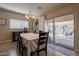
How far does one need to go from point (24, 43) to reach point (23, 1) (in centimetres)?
97

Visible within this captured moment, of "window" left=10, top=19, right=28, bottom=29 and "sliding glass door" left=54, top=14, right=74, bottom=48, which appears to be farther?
"window" left=10, top=19, right=28, bottom=29

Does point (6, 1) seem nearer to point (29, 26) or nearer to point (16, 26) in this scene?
point (16, 26)

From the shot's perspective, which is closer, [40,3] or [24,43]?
[40,3]

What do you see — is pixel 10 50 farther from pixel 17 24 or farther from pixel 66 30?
pixel 66 30

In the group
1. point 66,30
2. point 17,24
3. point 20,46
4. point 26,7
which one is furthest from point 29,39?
point 66,30

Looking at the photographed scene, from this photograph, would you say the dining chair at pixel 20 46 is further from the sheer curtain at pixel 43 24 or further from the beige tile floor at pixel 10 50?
the sheer curtain at pixel 43 24

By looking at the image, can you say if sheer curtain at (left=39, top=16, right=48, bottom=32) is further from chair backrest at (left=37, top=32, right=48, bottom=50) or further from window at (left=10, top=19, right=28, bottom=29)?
window at (left=10, top=19, right=28, bottom=29)

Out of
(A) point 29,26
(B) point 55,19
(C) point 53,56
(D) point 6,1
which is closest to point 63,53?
(C) point 53,56

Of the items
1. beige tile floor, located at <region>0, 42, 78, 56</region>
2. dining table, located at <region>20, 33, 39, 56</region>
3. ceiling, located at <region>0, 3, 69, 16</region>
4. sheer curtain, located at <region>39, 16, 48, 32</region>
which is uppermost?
ceiling, located at <region>0, 3, 69, 16</region>

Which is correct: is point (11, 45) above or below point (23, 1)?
below

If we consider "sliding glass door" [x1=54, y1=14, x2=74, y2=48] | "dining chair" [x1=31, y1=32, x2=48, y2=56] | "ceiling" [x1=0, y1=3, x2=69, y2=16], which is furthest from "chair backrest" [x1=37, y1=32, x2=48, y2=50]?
"ceiling" [x1=0, y1=3, x2=69, y2=16]

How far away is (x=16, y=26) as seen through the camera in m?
2.33

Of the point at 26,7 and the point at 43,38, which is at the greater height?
the point at 26,7

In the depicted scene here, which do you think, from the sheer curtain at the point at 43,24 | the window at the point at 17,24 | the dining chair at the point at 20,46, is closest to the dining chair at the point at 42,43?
the sheer curtain at the point at 43,24
